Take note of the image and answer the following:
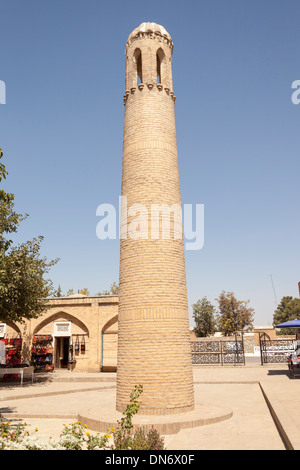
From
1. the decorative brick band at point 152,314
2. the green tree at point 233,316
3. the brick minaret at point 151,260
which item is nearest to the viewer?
the brick minaret at point 151,260

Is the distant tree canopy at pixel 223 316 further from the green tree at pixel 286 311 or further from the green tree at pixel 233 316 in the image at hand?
the green tree at pixel 286 311

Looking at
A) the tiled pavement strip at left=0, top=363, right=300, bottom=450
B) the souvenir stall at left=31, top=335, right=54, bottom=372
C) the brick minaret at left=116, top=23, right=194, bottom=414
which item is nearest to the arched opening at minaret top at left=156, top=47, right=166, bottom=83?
the brick minaret at left=116, top=23, right=194, bottom=414

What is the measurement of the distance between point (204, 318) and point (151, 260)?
159 ft

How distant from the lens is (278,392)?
12.8 meters

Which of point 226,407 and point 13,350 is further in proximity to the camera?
point 13,350

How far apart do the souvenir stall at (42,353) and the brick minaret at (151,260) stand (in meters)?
18.9

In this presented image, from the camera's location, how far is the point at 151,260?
10297mm

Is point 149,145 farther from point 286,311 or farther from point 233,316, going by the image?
point 286,311

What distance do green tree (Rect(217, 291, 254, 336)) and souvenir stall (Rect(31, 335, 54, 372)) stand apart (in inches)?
1277

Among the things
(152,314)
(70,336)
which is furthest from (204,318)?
(152,314)

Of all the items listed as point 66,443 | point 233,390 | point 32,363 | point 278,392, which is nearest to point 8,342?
point 32,363

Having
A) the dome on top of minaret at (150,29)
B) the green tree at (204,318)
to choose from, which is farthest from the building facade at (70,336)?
the green tree at (204,318)

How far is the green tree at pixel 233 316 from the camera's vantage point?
5494cm
